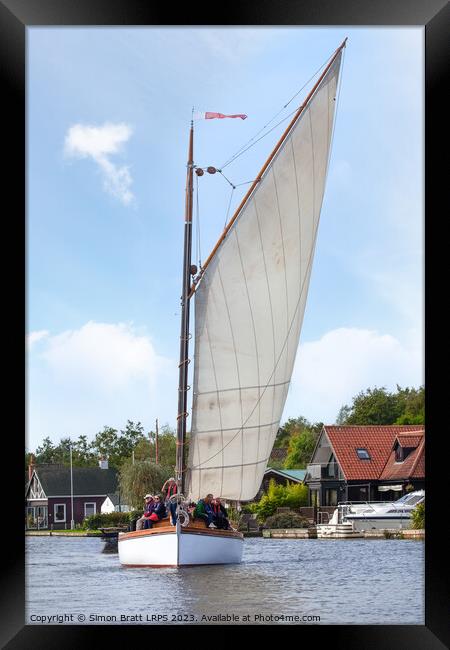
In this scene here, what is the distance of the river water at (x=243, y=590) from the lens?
841 centimetres

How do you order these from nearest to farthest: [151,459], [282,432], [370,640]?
[370,640] < [151,459] < [282,432]

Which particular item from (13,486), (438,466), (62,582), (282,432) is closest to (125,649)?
(13,486)

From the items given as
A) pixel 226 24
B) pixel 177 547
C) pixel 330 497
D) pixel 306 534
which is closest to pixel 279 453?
pixel 330 497

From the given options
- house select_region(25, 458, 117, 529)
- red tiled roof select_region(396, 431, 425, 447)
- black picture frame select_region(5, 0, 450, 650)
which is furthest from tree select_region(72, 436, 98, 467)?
black picture frame select_region(5, 0, 450, 650)

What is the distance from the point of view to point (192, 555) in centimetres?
1276

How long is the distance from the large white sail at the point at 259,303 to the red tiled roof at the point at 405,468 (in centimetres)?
968

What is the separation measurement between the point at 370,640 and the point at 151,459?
16.2 metres

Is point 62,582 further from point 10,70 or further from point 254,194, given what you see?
point 10,70

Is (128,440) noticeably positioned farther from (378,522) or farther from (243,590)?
(243,590)

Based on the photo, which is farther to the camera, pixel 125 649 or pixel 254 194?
pixel 254 194

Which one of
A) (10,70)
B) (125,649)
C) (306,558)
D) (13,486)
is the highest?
(10,70)

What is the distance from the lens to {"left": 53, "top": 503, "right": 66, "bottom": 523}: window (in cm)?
3052

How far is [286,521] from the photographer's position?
2441 centimetres

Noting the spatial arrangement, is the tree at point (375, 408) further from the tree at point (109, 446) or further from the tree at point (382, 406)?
the tree at point (109, 446)
